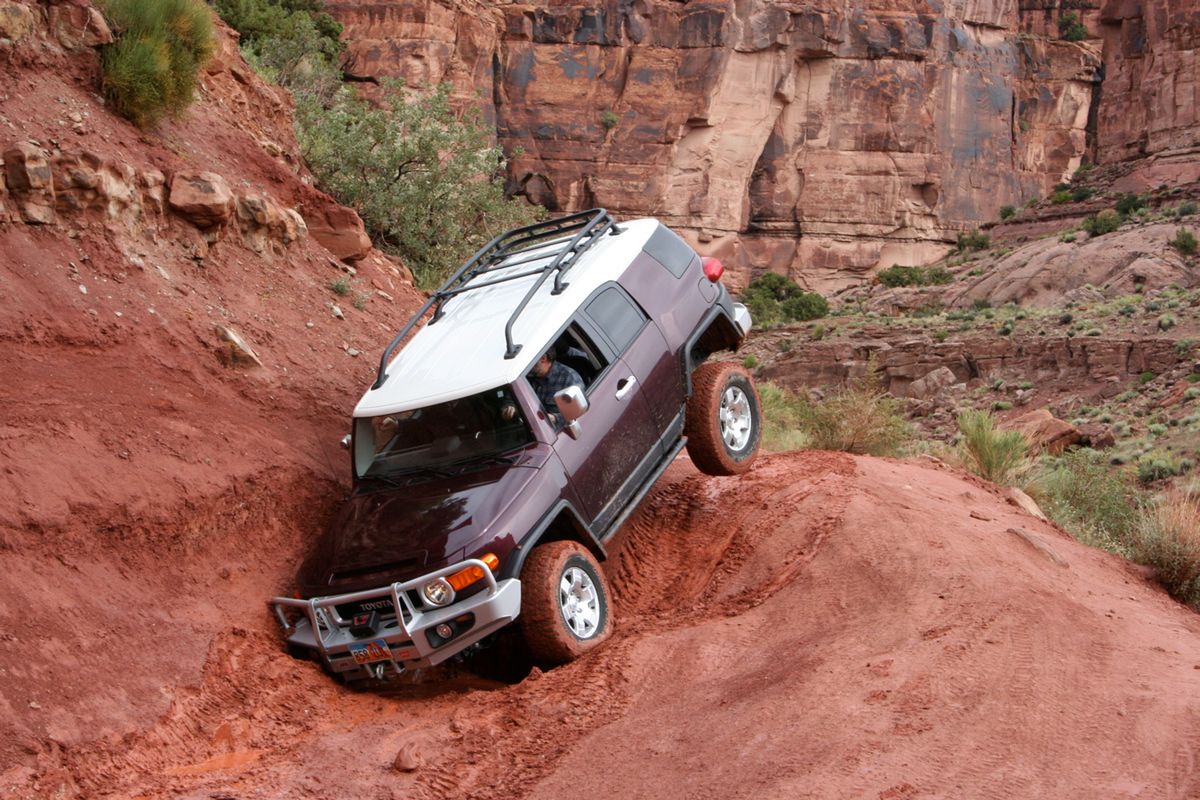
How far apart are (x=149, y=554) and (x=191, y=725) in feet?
4.44

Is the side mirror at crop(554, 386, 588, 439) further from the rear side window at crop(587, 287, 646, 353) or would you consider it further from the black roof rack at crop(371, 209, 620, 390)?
the rear side window at crop(587, 287, 646, 353)

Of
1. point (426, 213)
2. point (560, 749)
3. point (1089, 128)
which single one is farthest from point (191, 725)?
point (1089, 128)

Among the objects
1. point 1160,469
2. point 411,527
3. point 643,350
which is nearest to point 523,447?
point 411,527

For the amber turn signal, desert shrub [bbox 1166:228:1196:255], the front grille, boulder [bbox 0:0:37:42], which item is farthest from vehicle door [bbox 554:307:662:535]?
desert shrub [bbox 1166:228:1196:255]

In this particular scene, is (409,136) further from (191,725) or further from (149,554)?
(191,725)

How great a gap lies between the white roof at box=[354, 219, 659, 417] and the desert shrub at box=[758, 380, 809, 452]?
4.58 metres

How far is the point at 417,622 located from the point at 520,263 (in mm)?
3691

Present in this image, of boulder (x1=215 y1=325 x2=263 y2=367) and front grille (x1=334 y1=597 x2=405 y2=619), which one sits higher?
boulder (x1=215 y1=325 x2=263 y2=367)

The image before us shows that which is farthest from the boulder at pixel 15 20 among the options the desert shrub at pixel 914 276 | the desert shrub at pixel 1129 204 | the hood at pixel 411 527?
the desert shrub at pixel 1129 204

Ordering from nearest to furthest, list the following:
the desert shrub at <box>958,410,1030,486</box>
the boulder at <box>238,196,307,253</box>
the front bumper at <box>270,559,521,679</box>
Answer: the front bumper at <box>270,559,521,679</box> → the boulder at <box>238,196,307,253</box> → the desert shrub at <box>958,410,1030,486</box>

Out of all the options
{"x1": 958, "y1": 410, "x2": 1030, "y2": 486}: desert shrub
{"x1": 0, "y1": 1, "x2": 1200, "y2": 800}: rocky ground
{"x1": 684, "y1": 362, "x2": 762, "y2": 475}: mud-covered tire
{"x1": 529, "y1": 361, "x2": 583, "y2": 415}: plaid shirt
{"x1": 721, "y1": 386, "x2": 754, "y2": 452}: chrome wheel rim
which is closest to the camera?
{"x1": 0, "y1": 1, "x2": 1200, "y2": 800}: rocky ground

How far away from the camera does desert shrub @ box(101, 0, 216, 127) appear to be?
10.6 metres

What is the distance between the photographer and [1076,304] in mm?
42656

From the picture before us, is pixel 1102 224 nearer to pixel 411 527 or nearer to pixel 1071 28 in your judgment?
pixel 1071 28
